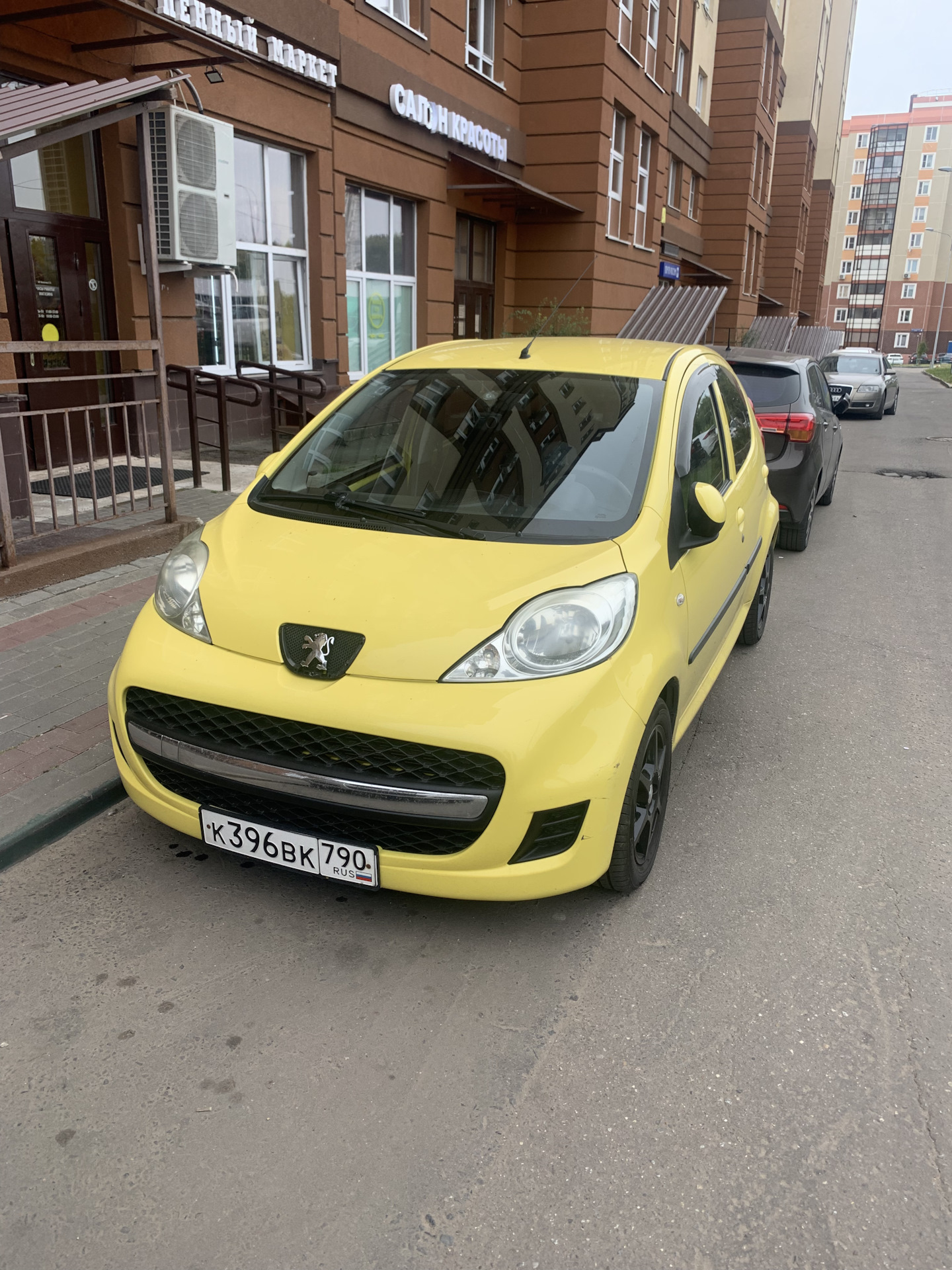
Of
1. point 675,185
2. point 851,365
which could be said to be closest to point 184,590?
point 851,365

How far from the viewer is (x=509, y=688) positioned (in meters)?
2.72

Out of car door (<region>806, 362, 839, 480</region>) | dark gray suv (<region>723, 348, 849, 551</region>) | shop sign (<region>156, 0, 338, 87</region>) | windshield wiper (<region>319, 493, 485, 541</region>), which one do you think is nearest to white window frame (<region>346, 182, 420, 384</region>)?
shop sign (<region>156, 0, 338, 87</region>)

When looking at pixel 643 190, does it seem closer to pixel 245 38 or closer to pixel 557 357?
pixel 245 38

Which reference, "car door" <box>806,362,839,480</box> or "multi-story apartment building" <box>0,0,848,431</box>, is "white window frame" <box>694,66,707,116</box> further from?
"car door" <box>806,362,839,480</box>

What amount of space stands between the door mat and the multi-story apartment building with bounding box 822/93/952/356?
108 m

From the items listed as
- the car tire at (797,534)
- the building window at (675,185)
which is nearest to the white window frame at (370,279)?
the car tire at (797,534)

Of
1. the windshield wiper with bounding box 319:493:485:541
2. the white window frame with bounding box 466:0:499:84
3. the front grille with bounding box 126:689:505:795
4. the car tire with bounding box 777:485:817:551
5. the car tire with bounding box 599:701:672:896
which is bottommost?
the car tire with bounding box 777:485:817:551

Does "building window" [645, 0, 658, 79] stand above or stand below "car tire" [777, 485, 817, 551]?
above

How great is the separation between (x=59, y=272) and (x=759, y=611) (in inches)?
278

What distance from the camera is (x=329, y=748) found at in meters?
2.73

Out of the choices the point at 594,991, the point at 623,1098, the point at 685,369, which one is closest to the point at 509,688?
the point at 594,991

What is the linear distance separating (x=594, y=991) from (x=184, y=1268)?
4.19 feet

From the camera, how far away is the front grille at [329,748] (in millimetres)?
2648

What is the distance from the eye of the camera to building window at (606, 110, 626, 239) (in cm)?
2002
